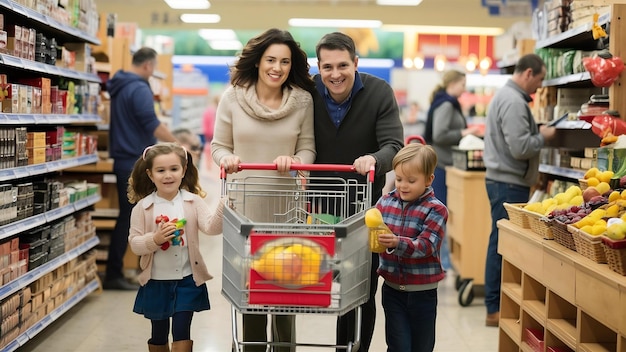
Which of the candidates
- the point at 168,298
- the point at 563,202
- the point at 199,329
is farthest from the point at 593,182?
the point at 199,329

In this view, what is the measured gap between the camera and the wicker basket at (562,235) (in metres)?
3.52

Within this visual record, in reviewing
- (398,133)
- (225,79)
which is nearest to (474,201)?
(398,133)

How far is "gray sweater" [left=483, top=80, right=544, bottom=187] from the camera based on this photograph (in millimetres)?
5477

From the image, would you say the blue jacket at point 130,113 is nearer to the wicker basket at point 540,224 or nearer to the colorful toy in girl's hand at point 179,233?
the colorful toy in girl's hand at point 179,233

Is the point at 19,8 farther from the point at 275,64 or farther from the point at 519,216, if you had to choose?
the point at 519,216

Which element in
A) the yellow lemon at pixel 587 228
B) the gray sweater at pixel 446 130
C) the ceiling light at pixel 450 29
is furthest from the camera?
the ceiling light at pixel 450 29

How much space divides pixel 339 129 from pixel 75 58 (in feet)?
10.2

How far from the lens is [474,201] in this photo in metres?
6.71

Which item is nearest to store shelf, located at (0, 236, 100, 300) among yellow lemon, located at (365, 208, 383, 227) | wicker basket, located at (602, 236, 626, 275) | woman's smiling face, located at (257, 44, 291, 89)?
woman's smiling face, located at (257, 44, 291, 89)

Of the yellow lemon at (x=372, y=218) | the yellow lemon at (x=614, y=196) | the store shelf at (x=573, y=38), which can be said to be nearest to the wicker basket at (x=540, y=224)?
the yellow lemon at (x=614, y=196)

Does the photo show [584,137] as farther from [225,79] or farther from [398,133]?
[225,79]

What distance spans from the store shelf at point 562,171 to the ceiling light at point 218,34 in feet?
40.0

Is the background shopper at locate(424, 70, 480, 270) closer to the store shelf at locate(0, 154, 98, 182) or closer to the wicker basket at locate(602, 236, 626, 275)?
the store shelf at locate(0, 154, 98, 182)

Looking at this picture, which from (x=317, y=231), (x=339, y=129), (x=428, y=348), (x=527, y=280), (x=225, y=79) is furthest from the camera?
(x=225, y=79)
